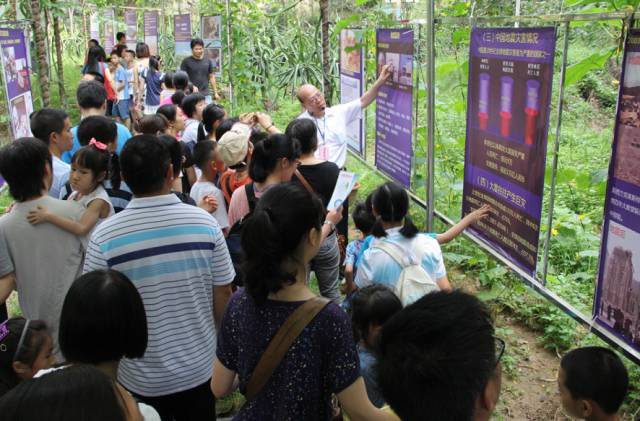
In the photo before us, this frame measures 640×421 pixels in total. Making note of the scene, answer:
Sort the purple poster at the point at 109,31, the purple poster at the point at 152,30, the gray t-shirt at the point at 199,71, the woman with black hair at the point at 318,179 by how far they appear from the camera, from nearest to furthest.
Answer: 1. the woman with black hair at the point at 318,179
2. the gray t-shirt at the point at 199,71
3. the purple poster at the point at 152,30
4. the purple poster at the point at 109,31

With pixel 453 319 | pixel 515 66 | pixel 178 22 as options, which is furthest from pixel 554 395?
pixel 178 22

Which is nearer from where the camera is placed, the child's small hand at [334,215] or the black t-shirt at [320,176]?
the child's small hand at [334,215]

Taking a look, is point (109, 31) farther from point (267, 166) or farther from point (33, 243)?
point (33, 243)

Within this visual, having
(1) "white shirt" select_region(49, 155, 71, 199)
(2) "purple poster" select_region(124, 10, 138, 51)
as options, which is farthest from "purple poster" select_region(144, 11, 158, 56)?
(1) "white shirt" select_region(49, 155, 71, 199)

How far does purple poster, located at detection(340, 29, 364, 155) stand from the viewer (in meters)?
5.71

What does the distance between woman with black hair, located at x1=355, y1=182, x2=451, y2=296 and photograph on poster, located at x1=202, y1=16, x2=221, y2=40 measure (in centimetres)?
932

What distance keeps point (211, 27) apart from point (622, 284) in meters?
10.4

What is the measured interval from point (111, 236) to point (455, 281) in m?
3.23

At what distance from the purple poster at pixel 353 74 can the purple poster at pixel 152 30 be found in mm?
10155

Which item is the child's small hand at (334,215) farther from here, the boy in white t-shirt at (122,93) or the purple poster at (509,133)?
the boy in white t-shirt at (122,93)

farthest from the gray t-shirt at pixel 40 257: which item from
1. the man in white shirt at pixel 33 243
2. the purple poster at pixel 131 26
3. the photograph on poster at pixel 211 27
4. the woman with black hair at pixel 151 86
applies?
the purple poster at pixel 131 26

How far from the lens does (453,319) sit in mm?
1301

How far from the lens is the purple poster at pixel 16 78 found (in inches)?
208

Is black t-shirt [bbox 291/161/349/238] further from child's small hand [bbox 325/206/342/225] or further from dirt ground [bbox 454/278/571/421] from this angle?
dirt ground [bbox 454/278/571/421]
